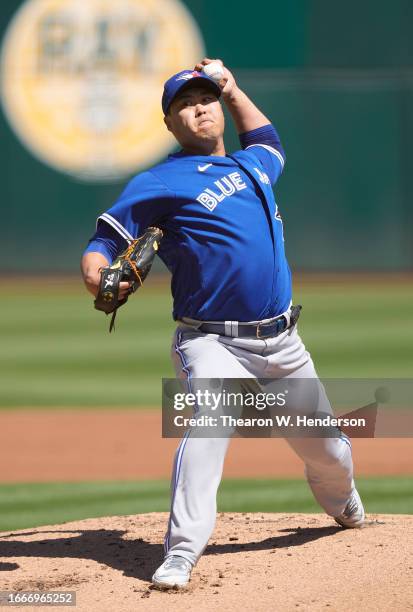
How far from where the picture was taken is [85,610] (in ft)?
12.1

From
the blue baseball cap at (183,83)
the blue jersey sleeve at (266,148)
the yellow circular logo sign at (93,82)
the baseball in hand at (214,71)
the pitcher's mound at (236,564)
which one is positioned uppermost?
the yellow circular logo sign at (93,82)

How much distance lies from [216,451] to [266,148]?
1.35m

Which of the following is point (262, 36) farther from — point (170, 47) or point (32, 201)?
point (32, 201)

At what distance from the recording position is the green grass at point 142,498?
18.7 feet

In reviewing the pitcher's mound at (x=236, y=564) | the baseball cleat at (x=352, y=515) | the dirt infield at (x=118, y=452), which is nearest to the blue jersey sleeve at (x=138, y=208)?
the pitcher's mound at (x=236, y=564)

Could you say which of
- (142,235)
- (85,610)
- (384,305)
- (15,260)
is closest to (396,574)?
(85,610)

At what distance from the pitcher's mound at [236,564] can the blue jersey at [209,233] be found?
95 cm

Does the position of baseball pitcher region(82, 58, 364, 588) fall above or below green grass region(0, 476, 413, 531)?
above

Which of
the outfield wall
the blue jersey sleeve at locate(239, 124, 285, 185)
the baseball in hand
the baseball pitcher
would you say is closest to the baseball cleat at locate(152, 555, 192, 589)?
the baseball pitcher

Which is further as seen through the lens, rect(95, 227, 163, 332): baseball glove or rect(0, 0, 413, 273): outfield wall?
rect(0, 0, 413, 273): outfield wall

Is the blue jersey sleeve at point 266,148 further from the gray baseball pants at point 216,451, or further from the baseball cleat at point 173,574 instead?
the baseball cleat at point 173,574

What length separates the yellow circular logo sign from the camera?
54.6 ft

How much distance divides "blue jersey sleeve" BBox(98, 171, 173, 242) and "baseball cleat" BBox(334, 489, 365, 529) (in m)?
1.47

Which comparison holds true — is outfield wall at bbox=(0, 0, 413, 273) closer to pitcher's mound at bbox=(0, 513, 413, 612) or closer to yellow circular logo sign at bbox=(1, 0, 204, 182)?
yellow circular logo sign at bbox=(1, 0, 204, 182)
